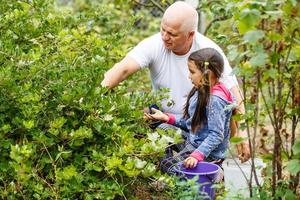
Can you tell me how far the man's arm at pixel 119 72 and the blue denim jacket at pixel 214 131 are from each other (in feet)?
1.88

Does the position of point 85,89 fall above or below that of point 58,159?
above

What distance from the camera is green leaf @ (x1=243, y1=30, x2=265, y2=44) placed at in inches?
97.3

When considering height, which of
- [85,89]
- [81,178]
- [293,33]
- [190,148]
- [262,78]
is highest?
[293,33]

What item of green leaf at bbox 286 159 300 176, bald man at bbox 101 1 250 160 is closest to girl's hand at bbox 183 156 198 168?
bald man at bbox 101 1 250 160

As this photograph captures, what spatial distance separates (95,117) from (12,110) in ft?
1.44

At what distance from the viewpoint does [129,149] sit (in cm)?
327

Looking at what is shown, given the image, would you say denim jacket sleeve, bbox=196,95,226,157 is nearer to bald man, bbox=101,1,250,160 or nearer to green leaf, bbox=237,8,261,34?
bald man, bbox=101,1,250,160

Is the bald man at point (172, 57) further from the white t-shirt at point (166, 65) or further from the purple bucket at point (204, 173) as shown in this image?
the purple bucket at point (204, 173)

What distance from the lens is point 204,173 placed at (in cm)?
379

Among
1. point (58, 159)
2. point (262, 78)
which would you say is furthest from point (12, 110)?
point (262, 78)

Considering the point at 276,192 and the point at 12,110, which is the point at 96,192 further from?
the point at 276,192

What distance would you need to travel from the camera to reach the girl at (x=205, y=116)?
408cm

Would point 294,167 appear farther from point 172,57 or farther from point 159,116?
point 172,57

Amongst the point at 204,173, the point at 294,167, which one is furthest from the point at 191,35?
the point at 294,167
